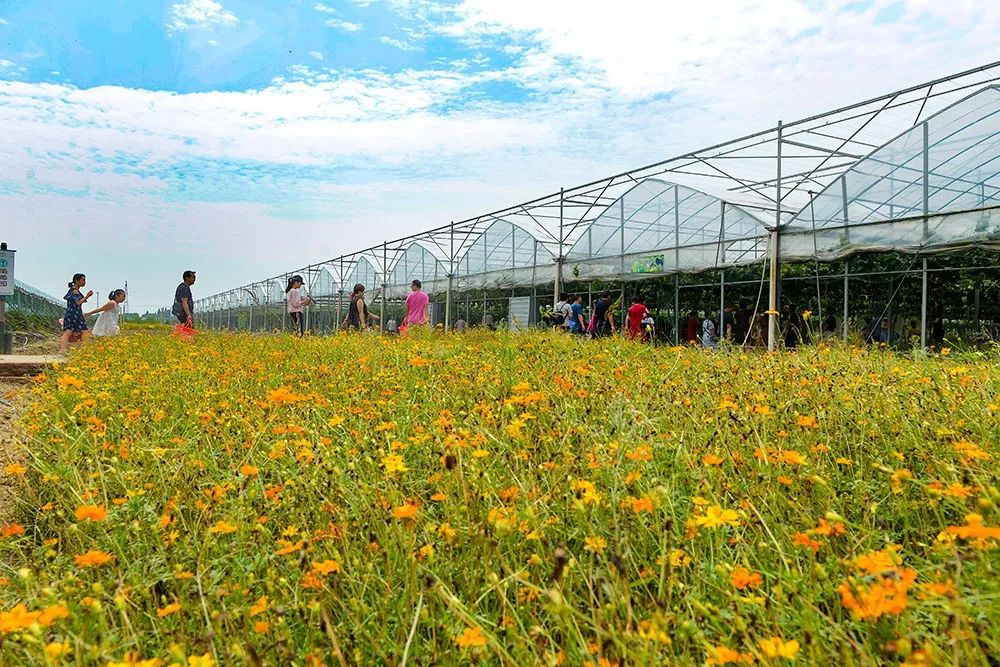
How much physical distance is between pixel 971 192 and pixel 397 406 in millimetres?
9419

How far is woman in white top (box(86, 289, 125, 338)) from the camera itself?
392 inches

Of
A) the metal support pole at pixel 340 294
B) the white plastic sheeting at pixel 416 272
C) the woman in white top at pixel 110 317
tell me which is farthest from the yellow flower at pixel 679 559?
the metal support pole at pixel 340 294

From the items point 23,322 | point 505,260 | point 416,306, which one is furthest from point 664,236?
point 23,322

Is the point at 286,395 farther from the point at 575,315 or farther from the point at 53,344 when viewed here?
the point at 53,344

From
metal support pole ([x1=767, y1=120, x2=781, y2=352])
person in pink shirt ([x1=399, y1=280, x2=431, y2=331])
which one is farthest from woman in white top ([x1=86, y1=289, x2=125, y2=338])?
metal support pole ([x1=767, y1=120, x2=781, y2=352])

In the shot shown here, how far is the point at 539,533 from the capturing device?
149 centimetres

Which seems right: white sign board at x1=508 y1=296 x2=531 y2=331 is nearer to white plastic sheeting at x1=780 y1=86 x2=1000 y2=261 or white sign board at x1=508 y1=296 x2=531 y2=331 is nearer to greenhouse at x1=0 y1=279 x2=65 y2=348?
white plastic sheeting at x1=780 y1=86 x2=1000 y2=261

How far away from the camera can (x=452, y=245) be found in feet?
65.2

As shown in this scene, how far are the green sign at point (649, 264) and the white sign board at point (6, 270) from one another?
11.3 m

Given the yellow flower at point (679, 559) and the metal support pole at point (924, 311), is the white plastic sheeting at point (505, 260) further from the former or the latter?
the yellow flower at point (679, 559)

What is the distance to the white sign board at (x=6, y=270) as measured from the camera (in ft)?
35.4

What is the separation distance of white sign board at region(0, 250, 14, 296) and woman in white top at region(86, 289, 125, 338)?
2.06m

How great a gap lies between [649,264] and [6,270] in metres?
11.5

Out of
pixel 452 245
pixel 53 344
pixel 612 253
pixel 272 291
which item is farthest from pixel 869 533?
pixel 272 291
